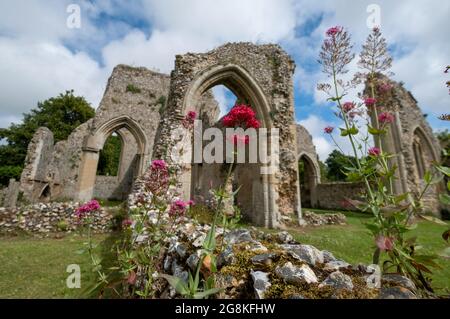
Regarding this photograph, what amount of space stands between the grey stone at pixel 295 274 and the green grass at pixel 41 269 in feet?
7.02

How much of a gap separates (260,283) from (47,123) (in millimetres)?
36996

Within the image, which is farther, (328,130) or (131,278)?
(328,130)

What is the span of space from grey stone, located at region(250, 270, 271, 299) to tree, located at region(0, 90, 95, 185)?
113ft

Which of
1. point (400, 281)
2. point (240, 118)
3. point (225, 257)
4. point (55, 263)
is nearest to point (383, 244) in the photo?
point (400, 281)

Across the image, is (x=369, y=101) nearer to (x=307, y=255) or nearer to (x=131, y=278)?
(x=307, y=255)

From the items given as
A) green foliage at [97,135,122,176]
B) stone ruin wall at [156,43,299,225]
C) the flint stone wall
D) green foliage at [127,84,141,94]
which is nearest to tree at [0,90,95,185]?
green foliage at [97,135,122,176]

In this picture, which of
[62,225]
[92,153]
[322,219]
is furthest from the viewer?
[92,153]

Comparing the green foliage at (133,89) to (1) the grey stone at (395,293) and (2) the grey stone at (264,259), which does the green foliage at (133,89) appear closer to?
Result: (2) the grey stone at (264,259)

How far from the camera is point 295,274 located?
51.9 inches

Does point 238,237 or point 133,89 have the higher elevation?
point 133,89

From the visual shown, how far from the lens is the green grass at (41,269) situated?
127 inches

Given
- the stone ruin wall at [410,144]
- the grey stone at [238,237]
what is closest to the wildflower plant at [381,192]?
the grey stone at [238,237]

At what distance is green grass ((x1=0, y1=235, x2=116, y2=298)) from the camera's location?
3.24 m

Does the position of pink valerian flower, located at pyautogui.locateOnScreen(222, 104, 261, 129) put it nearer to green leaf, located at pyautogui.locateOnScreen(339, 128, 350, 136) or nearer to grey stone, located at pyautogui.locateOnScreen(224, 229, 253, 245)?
green leaf, located at pyautogui.locateOnScreen(339, 128, 350, 136)
